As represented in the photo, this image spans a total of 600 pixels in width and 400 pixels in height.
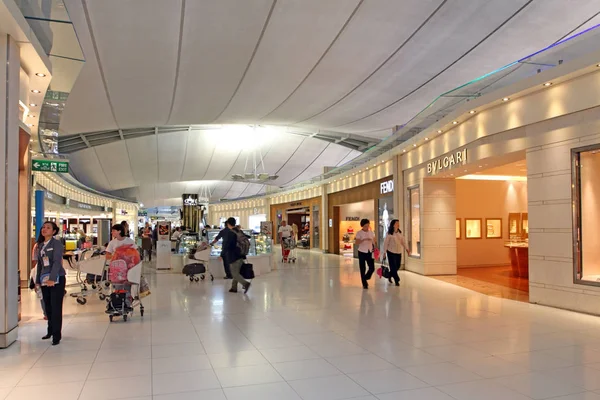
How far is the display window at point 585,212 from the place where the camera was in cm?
678

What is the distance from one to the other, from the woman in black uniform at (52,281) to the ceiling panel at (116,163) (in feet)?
76.3

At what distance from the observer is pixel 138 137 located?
26859 mm

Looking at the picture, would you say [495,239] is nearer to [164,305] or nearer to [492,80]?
[492,80]

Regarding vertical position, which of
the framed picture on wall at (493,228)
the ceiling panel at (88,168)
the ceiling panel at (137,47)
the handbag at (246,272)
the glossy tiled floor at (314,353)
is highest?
the ceiling panel at (137,47)

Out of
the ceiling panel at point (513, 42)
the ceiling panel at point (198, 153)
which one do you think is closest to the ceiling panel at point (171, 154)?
the ceiling panel at point (198, 153)

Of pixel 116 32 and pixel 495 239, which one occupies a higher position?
pixel 116 32

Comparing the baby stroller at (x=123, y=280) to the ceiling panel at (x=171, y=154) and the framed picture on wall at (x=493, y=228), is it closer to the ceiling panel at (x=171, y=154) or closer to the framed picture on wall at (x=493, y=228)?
the framed picture on wall at (x=493, y=228)

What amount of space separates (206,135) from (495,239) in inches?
760

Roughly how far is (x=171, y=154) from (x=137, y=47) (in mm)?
20160

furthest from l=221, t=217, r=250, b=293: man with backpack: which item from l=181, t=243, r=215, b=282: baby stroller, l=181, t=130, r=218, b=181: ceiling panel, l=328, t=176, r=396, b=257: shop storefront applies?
l=181, t=130, r=218, b=181: ceiling panel

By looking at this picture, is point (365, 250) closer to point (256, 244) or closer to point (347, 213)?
point (256, 244)

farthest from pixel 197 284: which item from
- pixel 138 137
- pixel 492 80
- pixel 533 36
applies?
pixel 138 137

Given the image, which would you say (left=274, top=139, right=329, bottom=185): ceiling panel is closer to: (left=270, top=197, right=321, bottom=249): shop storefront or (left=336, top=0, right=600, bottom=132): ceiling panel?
(left=270, top=197, right=321, bottom=249): shop storefront

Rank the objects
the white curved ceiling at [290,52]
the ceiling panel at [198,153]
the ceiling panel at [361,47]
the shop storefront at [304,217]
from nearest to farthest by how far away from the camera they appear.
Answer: the white curved ceiling at [290,52] < the ceiling panel at [361,47] < the shop storefront at [304,217] < the ceiling panel at [198,153]
